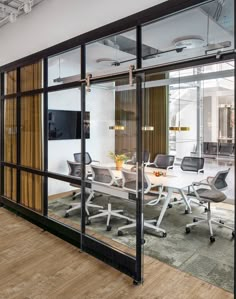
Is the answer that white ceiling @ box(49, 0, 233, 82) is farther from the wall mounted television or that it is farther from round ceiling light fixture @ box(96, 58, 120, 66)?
the wall mounted television

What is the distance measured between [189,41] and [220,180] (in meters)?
2.07

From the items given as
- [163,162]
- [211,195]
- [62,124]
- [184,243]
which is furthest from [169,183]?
[62,124]

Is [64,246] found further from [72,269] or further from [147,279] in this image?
[147,279]

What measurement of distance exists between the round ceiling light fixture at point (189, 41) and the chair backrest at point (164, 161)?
261cm

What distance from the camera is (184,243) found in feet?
11.8

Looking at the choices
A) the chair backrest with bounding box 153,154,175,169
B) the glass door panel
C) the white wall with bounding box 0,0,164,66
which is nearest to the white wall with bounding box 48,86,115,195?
the glass door panel

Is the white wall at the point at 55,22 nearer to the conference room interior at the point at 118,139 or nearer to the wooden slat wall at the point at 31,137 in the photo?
the conference room interior at the point at 118,139

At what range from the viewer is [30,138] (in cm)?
446

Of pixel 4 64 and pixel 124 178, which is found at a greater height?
→ pixel 4 64

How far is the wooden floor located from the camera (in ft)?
8.16

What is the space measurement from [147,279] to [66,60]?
10.4 feet

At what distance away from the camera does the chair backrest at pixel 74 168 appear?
3643 millimetres

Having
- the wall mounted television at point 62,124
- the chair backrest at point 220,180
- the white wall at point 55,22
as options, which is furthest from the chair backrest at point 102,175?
the white wall at point 55,22

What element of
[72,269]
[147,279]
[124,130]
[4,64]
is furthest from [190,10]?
[4,64]
